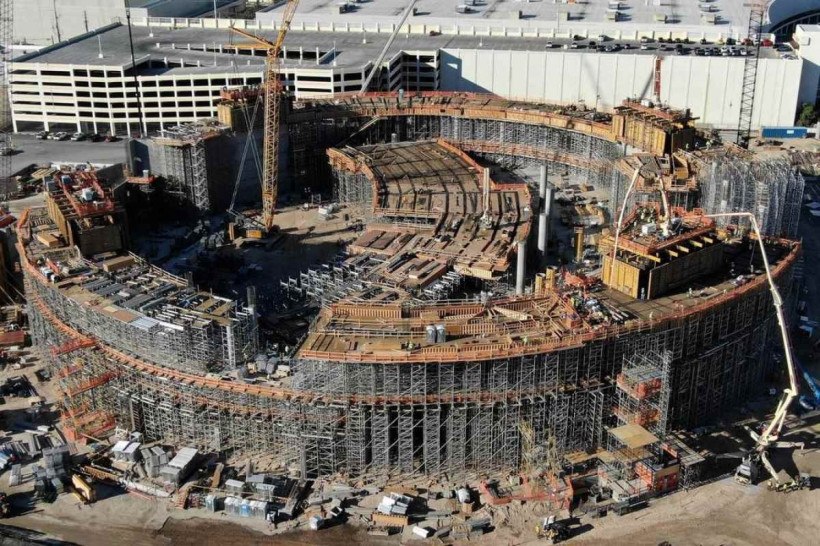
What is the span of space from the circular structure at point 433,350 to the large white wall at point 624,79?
7615 cm

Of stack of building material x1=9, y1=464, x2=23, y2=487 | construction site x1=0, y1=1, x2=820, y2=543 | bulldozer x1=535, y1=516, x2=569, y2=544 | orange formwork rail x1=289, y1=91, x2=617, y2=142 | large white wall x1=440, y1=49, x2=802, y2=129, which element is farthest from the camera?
large white wall x1=440, y1=49, x2=802, y2=129

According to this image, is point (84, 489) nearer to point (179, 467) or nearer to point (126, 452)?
point (126, 452)

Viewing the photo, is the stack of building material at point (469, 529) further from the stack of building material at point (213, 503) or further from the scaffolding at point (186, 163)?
the scaffolding at point (186, 163)

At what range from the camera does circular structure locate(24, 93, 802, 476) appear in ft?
274

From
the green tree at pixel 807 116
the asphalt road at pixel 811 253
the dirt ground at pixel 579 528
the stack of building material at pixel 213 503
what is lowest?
the dirt ground at pixel 579 528

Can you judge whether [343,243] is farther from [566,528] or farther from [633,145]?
[566,528]

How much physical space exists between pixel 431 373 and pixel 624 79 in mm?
116005

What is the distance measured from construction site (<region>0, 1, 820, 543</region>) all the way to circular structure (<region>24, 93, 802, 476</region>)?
0.22 meters

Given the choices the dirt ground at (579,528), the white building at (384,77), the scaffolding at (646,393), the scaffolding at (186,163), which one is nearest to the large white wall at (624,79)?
the white building at (384,77)

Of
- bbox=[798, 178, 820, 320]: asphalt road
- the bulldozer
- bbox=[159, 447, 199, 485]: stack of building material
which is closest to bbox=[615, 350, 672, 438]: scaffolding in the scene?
the bulldozer

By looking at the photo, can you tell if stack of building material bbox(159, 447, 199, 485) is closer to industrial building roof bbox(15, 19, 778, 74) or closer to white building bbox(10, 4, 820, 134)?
white building bbox(10, 4, 820, 134)

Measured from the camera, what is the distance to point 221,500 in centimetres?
8131

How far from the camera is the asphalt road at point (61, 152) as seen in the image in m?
158

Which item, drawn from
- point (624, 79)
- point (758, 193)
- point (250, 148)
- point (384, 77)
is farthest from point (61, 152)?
point (758, 193)
